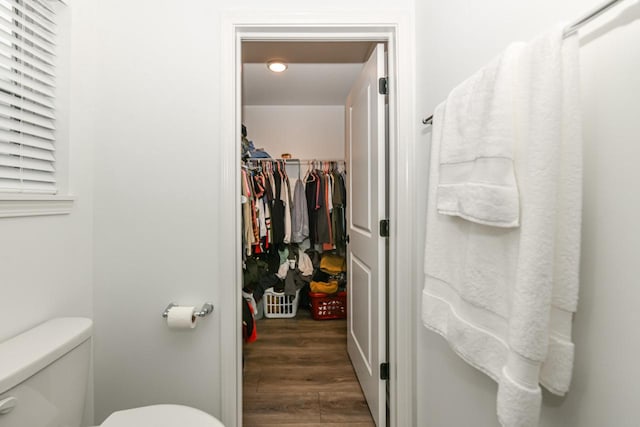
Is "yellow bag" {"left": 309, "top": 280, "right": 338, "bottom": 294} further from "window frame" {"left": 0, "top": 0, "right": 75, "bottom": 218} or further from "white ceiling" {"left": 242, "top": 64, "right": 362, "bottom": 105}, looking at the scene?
"window frame" {"left": 0, "top": 0, "right": 75, "bottom": 218}

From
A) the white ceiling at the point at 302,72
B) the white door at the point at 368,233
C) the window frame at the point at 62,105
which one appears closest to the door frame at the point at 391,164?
the white door at the point at 368,233

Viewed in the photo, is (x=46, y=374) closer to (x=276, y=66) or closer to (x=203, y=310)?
(x=203, y=310)

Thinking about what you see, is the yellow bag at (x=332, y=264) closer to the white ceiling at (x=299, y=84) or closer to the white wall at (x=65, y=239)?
the white ceiling at (x=299, y=84)

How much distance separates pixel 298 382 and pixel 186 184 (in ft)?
4.79

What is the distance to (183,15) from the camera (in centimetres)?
128

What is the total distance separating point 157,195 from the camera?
129cm

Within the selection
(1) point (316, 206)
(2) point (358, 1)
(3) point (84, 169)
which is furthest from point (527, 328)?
(1) point (316, 206)

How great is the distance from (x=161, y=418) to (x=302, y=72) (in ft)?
8.45

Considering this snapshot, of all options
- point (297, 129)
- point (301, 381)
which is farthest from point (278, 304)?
point (297, 129)

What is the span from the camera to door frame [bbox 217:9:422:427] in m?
1.29

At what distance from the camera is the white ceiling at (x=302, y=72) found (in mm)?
2266

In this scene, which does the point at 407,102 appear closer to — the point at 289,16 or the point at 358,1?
the point at 358,1

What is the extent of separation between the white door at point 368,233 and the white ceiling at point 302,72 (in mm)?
510

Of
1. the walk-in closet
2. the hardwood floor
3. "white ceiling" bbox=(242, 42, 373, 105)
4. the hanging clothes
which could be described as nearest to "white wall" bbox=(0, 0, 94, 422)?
the walk-in closet
